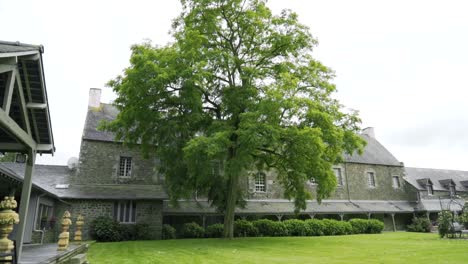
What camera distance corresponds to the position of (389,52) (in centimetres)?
1312

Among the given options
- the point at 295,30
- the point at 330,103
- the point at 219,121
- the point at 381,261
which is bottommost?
the point at 381,261

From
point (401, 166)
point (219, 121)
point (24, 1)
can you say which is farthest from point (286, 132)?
point (401, 166)

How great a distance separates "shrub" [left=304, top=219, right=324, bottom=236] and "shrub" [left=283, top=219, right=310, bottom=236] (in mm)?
166

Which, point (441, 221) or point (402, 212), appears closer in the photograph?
point (441, 221)

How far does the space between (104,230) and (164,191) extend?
4307mm

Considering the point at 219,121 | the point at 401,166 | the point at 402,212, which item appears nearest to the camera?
the point at 219,121

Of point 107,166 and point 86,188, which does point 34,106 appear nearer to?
point 86,188

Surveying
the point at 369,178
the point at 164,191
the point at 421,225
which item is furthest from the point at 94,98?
the point at 421,225

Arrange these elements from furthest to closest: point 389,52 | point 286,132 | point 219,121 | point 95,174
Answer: point 95,174 → point 219,121 → point 286,132 → point 389,52

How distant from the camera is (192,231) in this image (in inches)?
781

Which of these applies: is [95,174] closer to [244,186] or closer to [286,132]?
[244,186]

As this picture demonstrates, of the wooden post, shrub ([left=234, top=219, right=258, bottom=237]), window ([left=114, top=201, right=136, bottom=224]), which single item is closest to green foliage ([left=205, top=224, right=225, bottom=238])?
shrub ([left=234, top=219, right=258, bottom=237])

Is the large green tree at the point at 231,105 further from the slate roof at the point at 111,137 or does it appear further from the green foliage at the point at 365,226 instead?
the green foliage at the point at 365,226

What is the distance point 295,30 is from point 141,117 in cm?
898
